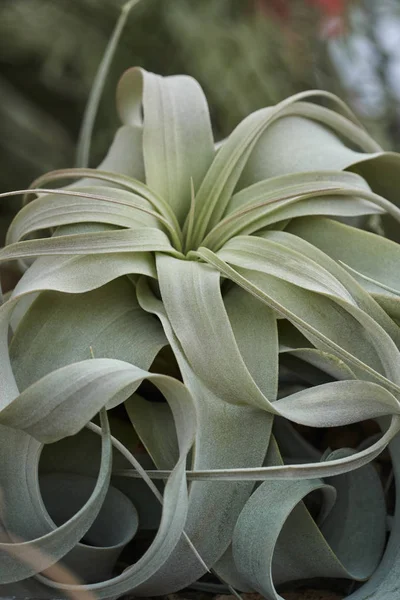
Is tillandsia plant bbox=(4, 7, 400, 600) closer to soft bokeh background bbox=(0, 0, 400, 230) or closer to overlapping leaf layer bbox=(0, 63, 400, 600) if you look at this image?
overlapping leaf layer bbox=(0, 63, 400, 600)

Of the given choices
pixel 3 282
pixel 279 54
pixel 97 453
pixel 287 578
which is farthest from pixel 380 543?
pixel 279 54

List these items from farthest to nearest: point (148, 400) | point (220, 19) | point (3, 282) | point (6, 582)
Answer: point (220, 19)
point (3, 282)
point (148, 400)
point (6, 582)

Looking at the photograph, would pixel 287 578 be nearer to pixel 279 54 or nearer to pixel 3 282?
pixel 3 282

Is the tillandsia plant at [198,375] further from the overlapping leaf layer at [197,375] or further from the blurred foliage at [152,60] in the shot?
the blurred foliage at [152,60]

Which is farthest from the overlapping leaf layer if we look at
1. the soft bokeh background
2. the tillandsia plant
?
the soft bokeh background

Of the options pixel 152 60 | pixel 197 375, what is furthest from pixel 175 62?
pixel 197 375

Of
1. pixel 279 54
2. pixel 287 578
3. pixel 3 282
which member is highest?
pixel 279 54
